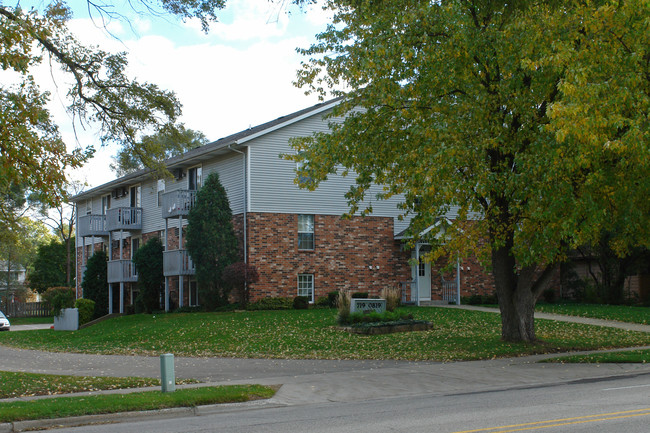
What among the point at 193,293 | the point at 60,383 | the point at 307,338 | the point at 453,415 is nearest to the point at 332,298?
the point at 193,293

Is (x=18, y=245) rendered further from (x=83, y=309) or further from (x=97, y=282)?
(x=97, y=282)

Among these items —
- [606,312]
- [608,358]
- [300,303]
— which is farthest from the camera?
[300,303]

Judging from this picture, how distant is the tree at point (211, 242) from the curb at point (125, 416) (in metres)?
19.9

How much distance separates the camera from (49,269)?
62344 millimetres

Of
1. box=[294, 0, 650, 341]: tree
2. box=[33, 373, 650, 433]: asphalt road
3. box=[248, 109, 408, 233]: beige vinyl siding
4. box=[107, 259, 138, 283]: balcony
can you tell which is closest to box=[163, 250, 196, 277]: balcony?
box=[248, 109, 408, 233]: beige vinyl siding

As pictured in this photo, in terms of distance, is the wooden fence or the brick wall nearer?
the brick wall

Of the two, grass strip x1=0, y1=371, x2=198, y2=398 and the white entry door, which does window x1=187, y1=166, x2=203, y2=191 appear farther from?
grass strip x1=0, y1=371, x2=198, y2=398

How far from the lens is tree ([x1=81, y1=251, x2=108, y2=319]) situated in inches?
1674

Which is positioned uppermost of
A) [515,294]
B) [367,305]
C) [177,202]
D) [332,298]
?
[177,202]

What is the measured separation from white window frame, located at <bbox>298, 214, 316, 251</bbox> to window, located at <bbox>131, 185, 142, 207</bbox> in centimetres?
1229

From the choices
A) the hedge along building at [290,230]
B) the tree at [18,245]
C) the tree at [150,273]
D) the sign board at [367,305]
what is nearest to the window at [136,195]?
the hedge along building at [290,230]

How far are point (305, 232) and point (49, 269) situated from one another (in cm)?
3687

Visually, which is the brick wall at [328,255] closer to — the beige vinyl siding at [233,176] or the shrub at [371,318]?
the beige vinyl siding at [233,176]

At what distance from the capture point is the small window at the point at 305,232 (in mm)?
33344
